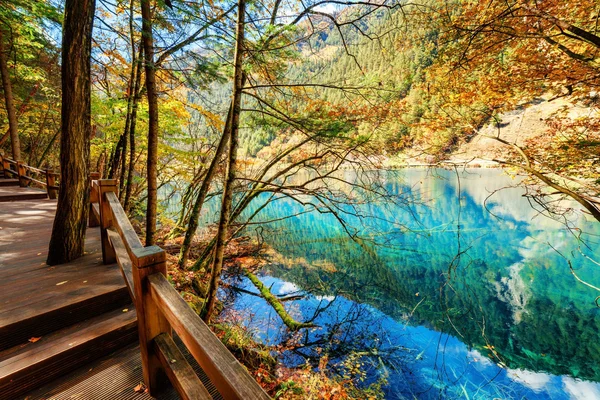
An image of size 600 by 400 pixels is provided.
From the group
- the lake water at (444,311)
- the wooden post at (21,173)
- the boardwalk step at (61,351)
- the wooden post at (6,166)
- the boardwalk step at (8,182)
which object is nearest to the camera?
the boardwalk step at (61,351)

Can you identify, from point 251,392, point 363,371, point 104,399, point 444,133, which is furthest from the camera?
point 444,133

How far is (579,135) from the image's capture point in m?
4.64

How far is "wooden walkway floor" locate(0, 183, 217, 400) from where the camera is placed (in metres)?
1.66

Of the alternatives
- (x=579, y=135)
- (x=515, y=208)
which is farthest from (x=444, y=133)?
(x=515, y=208)

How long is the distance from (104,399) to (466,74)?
735 cm

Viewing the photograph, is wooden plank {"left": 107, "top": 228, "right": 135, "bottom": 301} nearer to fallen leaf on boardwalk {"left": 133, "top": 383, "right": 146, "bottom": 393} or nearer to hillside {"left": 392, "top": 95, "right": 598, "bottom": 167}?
fallen leaf on boardwalk {"left": 133, "top": 383, "right": 146, "bottom": 393}

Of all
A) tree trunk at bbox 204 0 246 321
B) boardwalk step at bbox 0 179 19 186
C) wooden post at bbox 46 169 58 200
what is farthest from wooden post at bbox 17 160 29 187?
tree trunk at bbox 204 0 246 321

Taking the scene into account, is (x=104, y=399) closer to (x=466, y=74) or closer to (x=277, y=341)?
(x=277, y=341)

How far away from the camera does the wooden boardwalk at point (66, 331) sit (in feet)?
5.46

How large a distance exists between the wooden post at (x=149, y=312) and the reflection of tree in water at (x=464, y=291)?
3.13m

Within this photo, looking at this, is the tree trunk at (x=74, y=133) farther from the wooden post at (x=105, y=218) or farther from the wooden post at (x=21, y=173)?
the wooden post at (x=21, y=173)

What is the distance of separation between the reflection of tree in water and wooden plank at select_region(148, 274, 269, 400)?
296 cm

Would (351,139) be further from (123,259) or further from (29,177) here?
(29,177)

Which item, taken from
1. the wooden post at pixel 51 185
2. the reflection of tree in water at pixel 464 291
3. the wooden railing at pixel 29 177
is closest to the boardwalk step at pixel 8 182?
the wooden railing at pixel 29 177
